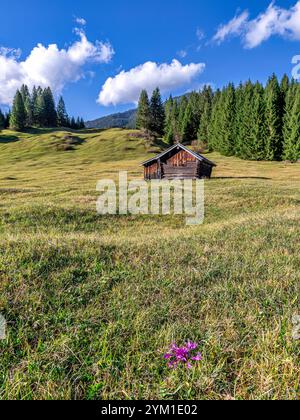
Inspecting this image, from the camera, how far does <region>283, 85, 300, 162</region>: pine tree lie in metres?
66.2

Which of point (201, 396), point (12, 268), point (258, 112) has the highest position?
point (258, 112)

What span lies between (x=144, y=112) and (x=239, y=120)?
3396 centimetres

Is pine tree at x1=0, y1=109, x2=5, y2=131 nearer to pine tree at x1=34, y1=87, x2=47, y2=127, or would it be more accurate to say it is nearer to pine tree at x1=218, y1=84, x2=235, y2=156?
pine tree at x1=34, y1=87, x2=47, y2=127

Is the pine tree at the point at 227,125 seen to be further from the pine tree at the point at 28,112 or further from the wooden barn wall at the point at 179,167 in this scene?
the pine tree at the point at 28,112

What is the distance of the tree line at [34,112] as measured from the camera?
4167 inches

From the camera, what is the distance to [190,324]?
3615 millimetres

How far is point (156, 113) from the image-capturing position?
328 ft

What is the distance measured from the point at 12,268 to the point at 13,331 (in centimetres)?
175

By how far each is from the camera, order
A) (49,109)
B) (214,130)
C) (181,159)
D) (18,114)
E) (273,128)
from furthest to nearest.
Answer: (49,109) → (18,114) → (214,130) → (273,128) → (181,159)

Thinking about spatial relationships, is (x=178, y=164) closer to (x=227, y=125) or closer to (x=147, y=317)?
(x=147, y=317)

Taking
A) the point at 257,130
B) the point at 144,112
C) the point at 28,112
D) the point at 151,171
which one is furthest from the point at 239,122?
the point at 28,112

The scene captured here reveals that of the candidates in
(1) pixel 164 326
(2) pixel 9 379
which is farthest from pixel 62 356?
(1) pixel 164 326

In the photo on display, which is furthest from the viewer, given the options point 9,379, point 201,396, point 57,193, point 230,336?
point 57,193

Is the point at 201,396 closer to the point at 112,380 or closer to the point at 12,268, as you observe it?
the point at 112,380
